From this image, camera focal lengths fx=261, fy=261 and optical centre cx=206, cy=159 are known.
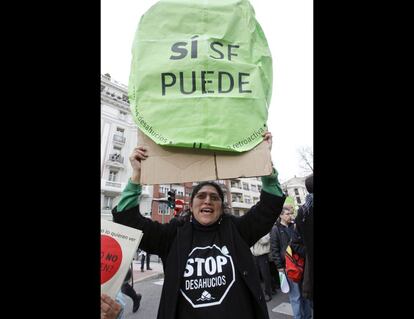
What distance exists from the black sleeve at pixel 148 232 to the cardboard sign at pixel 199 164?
0.36 metres

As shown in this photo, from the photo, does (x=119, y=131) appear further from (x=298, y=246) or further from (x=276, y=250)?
(x=298, y=246)

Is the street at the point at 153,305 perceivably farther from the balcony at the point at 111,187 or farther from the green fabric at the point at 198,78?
the balcony at the point at 111,187

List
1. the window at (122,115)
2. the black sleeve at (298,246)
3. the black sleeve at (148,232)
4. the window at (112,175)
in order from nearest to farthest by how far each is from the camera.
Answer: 1. the black sleeve at (148,232)
2. the black sleeve at (298,246)
3. the window at (112,175)
4. the window at (122,115)

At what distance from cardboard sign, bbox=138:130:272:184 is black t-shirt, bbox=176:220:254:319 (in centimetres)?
50

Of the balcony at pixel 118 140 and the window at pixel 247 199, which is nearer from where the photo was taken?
the balcony at pixel 118 140

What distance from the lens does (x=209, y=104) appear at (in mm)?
1362

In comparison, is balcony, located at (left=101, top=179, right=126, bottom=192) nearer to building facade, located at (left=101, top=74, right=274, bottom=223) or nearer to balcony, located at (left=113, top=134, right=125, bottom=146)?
building facade, located at (left=101, top=74, right=274, bottom=223)

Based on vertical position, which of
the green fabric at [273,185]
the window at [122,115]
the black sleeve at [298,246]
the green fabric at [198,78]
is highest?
the window at [122,115]

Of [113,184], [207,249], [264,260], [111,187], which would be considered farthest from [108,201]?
[207,249]

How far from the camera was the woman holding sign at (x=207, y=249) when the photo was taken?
1361mm

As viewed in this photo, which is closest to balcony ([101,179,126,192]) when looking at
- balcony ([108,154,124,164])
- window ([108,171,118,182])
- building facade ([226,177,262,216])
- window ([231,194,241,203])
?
window ([108,171,118,182])

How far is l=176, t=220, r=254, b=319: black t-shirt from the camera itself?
1338 mm

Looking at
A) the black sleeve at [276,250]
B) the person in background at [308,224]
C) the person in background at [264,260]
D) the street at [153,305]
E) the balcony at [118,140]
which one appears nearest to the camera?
the person in background at [308,224]

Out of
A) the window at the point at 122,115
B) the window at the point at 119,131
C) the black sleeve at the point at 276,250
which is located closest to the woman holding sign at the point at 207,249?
the black sleeve at the point at 276,250
